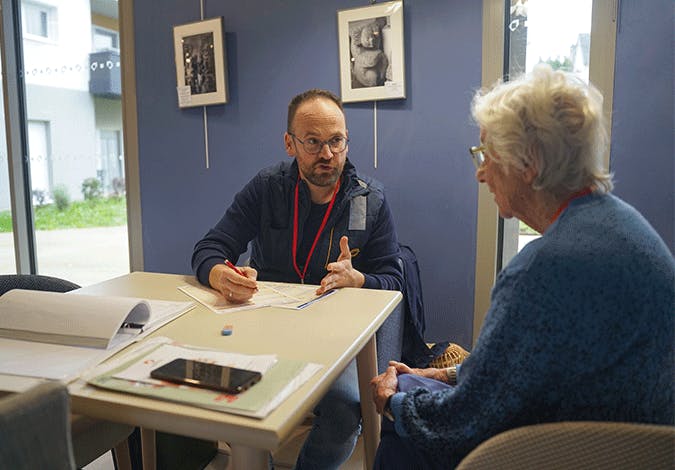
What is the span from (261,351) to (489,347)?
44 centimetres

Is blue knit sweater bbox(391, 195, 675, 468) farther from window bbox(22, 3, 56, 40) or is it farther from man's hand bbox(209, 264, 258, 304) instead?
window bbox(22, 3, 56, 40)

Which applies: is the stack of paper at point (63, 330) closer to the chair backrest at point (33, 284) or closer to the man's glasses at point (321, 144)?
the chair backrest at point (33, 284)

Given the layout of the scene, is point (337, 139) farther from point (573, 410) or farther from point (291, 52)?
point (573, 410)

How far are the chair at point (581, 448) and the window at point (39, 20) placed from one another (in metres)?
3.65

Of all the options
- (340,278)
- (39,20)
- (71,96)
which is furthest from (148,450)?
(39,20)

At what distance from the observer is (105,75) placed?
3270mm

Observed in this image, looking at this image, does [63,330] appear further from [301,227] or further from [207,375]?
[301,227]

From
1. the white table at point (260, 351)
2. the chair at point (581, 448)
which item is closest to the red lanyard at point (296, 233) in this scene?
the white table at point (260, 351)

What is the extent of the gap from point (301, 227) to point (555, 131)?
116cm

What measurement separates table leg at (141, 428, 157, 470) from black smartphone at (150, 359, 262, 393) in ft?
2.88

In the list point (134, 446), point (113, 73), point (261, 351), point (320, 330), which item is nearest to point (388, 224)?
point (320, 330)

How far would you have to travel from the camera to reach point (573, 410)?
0.85 metres

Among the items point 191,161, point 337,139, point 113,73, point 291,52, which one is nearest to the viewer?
point 337,139

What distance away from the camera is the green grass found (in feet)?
11.2
